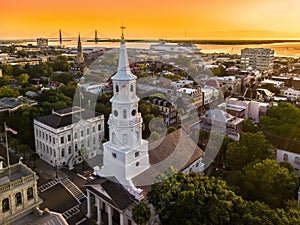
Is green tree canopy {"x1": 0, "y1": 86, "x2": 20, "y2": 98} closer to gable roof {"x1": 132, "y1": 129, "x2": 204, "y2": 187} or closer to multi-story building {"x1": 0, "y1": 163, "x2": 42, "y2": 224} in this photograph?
gable roof {"x1": 132, "y1": 129, "x2": 204, "y2": 187}

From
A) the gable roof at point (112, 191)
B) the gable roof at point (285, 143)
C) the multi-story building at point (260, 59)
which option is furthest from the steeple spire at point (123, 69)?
the multi-story building at point (260, 59)

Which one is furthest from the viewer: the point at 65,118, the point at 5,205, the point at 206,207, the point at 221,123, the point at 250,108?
the point at 250,108

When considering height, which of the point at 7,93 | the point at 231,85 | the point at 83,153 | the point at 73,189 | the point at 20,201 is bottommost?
the point at 73,189

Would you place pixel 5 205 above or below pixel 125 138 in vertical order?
below

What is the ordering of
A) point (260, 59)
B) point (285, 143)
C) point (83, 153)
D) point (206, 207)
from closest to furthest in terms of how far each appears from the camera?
point (206, 207), point (285, 143), point (83, 153), point (260, 59)

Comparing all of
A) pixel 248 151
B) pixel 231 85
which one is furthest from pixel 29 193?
pixel 231 85

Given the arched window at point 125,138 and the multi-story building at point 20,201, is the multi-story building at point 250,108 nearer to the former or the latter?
the arched window at point 125,138

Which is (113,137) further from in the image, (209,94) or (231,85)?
(231,85)
